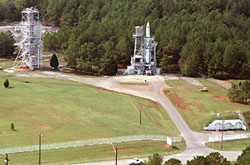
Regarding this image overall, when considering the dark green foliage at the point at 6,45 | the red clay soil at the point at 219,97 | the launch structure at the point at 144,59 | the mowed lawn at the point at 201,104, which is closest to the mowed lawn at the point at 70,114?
the mowed lawn at the point at 201,104

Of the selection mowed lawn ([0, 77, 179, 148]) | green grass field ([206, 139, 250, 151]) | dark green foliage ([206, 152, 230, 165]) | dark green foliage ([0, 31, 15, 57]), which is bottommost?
green grass field ([206, 139, 250, 151])

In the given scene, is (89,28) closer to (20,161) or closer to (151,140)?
(151,140)

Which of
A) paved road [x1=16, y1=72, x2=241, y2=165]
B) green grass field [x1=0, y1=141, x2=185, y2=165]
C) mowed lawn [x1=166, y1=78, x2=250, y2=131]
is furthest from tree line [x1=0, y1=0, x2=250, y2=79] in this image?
green grass field [x1=0, y1=141, x2=185, y2=165]

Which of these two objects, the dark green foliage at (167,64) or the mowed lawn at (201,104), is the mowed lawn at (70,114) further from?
the dark green foliage at (167,64)

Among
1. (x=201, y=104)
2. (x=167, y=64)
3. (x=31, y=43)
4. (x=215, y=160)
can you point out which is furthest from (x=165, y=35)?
(x=215, y=160)

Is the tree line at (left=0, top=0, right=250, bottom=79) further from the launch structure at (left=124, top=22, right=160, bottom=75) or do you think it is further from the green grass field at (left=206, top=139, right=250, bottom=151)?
the green grass field at (left=206, top=139, right=250, bottom=151)
